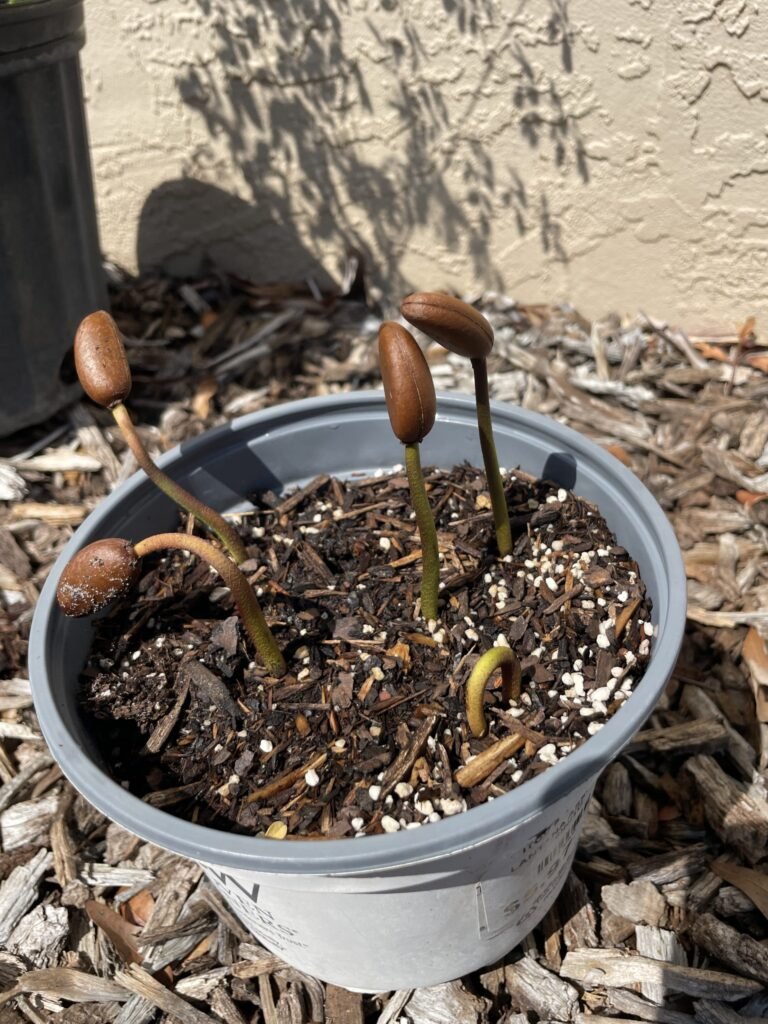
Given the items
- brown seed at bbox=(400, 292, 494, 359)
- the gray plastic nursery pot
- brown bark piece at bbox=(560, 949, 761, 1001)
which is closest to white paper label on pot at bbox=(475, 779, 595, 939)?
the gray plastic nursery pot

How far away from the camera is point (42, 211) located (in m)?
2.16

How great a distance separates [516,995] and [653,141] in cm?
198

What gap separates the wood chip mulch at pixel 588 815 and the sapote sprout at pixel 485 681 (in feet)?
1.70

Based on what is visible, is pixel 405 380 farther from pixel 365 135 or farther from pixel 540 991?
pixel 365 135

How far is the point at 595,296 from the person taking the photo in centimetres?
261

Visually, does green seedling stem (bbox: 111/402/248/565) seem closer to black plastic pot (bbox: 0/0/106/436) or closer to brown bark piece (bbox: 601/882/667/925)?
brown bark piece (bbox: 601/882/667/925)

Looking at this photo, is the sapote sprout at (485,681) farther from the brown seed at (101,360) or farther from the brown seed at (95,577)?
the brown seed at (101,360)

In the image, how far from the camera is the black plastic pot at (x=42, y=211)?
1973 mm

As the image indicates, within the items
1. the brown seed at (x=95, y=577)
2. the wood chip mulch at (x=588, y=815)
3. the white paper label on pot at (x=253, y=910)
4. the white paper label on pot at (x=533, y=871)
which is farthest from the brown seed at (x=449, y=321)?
the wood chip mulch at (x=588, y=815)

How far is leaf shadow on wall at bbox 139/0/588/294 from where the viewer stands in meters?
2.33

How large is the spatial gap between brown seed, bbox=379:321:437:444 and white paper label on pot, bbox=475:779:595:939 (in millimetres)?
510

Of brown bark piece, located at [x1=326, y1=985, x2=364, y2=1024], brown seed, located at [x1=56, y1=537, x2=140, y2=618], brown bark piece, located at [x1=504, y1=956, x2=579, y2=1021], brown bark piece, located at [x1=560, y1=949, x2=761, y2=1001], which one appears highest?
brown seed, located at [x1=56, y1=537, x2=140, y2=618]

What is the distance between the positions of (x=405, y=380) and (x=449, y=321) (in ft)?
0.36

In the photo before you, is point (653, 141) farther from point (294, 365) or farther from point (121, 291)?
point (121, 291)
